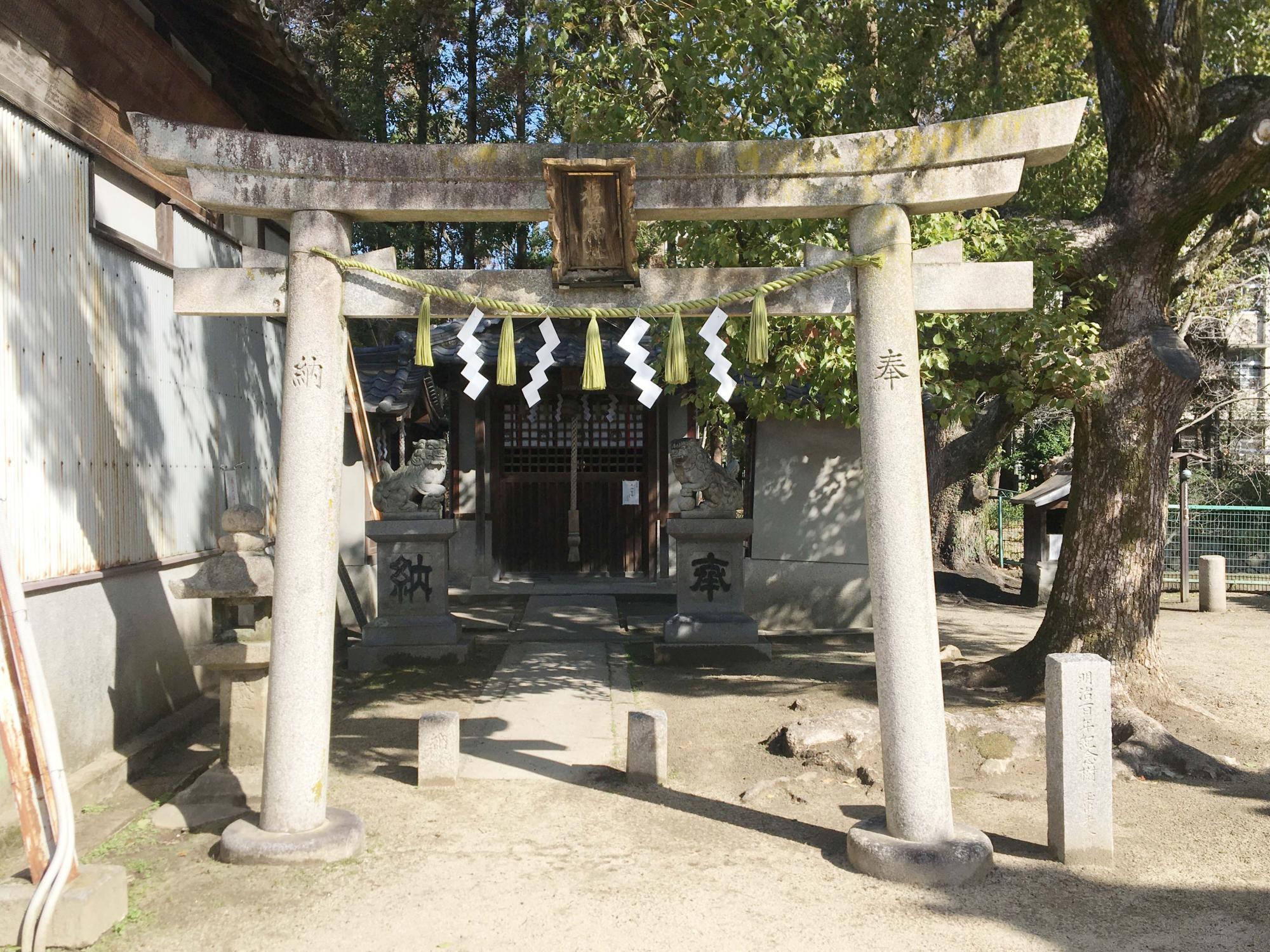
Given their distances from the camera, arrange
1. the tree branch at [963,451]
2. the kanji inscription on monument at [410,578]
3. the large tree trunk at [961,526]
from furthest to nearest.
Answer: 1. the large tree trunk at [961,526]
2. the tree branch at [963,451]
3. the kanji inscription on monument at [410,578]

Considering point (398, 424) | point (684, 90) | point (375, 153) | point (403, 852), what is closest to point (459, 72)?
point (398, 424)

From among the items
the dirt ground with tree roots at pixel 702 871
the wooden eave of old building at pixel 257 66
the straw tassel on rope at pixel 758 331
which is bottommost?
the dirt ground with tree roots at pixel 702 871

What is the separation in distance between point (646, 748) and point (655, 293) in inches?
124

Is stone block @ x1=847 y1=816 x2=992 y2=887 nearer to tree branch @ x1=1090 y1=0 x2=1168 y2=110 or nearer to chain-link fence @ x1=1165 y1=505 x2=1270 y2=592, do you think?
tree branch @ x1=1090 y1=0 x2=1168 y2=110

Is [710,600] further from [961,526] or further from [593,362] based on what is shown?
[961,526]

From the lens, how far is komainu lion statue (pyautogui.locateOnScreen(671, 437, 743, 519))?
38.2 ft

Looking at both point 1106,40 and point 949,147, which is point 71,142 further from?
point 1106,40

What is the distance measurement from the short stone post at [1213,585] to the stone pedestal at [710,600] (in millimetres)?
8276

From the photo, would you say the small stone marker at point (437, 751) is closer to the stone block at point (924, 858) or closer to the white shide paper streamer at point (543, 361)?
the white shide paper streamer at point (543, 361)

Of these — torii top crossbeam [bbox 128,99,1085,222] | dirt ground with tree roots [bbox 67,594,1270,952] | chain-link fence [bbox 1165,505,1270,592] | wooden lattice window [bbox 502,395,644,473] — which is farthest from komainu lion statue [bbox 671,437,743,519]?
chain-link fence [bbox 1165,505,1270,592]

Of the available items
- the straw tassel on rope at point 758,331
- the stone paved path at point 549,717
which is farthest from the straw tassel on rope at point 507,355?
the stone paved path at point 549,717

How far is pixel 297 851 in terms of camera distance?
17.5ft

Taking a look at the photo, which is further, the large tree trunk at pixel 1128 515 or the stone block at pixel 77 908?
the large tree trunk at pixel 1128 515

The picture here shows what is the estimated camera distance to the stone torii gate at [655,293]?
5.36 meters
